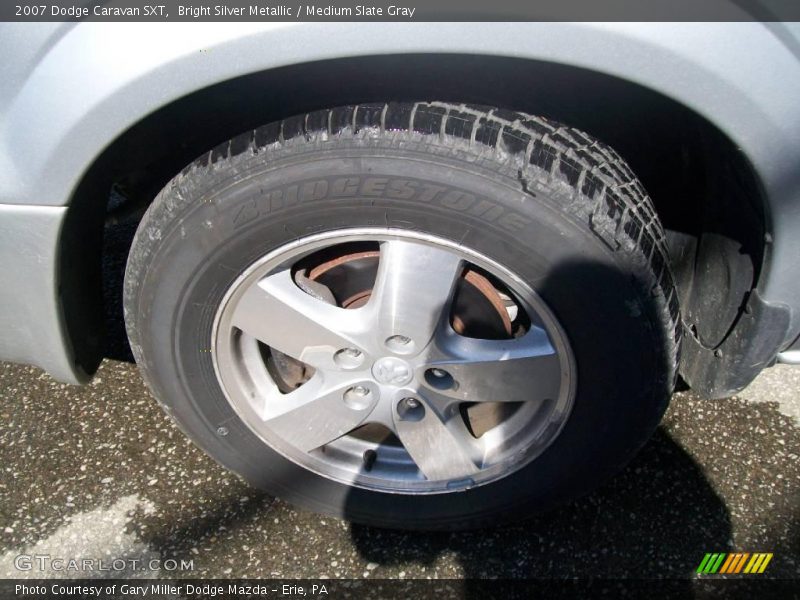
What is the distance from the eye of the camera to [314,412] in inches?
66.1

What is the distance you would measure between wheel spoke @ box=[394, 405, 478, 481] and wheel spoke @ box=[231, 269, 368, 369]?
270 mm

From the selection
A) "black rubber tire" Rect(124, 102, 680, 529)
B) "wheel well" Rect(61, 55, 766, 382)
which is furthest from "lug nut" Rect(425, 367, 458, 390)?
"wheel well" Rect(61, 55, 766, 382)

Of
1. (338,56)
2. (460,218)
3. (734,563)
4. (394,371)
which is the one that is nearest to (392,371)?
(394,371)

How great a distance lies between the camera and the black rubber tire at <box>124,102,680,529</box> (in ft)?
4.18

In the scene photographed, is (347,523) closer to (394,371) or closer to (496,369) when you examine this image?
(394,371)

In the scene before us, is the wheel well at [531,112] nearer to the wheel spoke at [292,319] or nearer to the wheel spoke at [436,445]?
the wheel spoke at [292,319]

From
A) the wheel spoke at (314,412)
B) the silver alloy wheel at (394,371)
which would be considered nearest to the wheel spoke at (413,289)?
the silver alloy wheel at (394,371)

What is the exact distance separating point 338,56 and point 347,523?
1248 mm

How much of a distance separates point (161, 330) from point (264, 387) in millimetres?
304

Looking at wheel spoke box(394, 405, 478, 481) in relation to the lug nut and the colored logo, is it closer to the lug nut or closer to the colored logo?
the lug nut

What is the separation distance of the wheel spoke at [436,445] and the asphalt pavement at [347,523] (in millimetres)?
263

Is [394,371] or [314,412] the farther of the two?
[314,412]

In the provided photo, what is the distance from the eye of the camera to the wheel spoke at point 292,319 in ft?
4.92

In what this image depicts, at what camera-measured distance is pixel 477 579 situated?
176 centimetres
